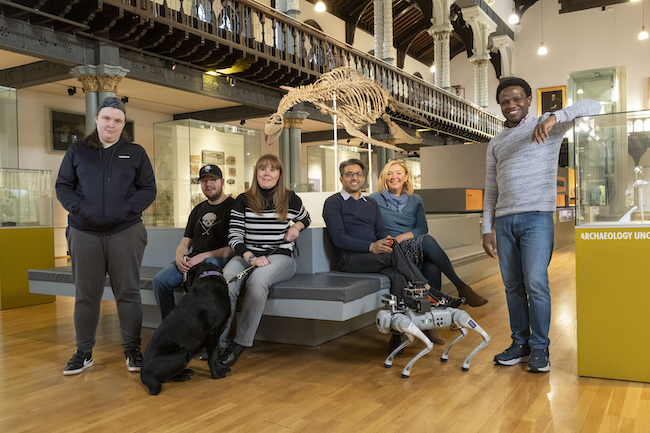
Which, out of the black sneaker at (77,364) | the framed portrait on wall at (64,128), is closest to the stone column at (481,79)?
the framed portrait on wall at (64,128)

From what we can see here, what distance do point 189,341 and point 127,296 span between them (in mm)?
558

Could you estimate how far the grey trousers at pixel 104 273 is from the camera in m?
2.76

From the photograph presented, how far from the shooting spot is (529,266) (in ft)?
8.92

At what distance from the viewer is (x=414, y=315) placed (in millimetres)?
2852

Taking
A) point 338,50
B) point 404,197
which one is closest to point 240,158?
point 338,50

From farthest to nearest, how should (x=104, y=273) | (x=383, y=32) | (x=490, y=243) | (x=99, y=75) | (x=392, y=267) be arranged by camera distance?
(x=383, y=32), (x=99, y=75), (x=392, y=267), (x=490, y=243), (x=104, y=273)

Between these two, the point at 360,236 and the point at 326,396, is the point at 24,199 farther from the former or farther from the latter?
the point at 326,396

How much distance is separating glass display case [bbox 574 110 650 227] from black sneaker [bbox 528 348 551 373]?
675 millimetres

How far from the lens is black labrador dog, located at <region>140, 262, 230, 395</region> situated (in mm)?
2484

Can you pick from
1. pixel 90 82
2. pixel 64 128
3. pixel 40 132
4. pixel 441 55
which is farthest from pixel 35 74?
pixel 441 55

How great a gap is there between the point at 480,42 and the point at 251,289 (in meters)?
17.2

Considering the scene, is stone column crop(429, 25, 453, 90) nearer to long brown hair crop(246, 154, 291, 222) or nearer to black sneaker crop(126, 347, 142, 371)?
long brown hair crop(246, 154, 291, 222)

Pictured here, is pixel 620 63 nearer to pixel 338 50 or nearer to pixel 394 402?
pixel 338 50

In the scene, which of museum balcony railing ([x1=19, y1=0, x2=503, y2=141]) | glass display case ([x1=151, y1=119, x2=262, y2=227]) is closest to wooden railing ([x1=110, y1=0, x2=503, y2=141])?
museum balcony railing ([x1=19, y1=0, x2=503, y2=141])
